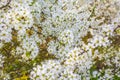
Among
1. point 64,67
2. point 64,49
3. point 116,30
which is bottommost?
point 64,67

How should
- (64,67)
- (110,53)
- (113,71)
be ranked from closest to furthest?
(64,67), (110,53), (113,71)

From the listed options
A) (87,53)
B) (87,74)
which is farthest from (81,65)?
(87,74)

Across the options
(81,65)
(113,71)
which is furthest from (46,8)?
(113,71)

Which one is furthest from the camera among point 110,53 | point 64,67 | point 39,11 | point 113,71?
point 113,71

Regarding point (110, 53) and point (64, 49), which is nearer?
point (64, 49)

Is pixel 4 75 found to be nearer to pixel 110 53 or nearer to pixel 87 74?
pixel 87 74

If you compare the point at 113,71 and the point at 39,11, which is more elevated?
the point at 39,11
